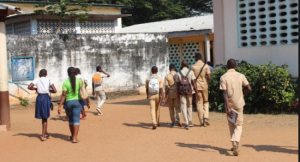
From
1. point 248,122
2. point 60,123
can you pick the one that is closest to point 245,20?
point 248,122

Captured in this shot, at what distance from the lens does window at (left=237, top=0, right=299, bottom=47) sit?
12812 millimetres

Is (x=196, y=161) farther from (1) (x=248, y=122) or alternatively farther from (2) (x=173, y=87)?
(1) (x=248, y=122)

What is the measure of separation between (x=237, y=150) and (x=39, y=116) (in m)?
4.37

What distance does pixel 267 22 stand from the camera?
1324cm

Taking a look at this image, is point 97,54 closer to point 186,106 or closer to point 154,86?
point 154,86

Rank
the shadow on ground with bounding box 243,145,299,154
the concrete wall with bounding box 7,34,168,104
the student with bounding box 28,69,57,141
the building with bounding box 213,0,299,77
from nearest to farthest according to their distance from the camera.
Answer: the shadow on ground with bounding box 243,145,299,154 < the student with bounding box 28,69,57,141 < the building with bounding box 213,0,299,77 < the concrete wall with bounding box 7,34,168,104

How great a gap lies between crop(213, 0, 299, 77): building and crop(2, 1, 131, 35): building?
890 centimetres

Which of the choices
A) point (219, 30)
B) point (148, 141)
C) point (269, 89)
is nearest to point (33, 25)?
point (219, 30)

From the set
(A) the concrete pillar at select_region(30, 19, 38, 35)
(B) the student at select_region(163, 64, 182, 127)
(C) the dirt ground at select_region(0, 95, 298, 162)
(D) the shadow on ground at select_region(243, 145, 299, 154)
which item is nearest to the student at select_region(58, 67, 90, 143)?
(C) the dirt ground at select_region(0, 95, 298, 162)

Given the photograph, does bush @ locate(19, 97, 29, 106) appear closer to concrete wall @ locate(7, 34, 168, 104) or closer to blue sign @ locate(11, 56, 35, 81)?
concrete wall @ locate(7, 34, 168, 104)

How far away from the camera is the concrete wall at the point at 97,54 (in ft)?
55.0

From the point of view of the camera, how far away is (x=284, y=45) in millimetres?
12883

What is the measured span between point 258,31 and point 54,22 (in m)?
10.6

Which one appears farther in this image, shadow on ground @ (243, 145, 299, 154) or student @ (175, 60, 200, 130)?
student @ (175, 60, 200, 130)
